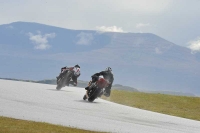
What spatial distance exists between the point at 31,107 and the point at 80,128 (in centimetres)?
570

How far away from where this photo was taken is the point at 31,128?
695 inches

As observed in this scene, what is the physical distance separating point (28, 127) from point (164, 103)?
80.7ft

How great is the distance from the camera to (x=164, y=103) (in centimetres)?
4100

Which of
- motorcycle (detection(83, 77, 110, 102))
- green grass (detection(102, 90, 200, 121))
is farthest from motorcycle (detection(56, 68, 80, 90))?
motorcycle (detection(83, 77, 110, 102))

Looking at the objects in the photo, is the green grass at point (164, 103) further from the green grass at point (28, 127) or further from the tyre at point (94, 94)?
the green grass at point (28, 127)

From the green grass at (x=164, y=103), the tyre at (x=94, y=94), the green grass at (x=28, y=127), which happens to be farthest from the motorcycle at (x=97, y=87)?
the green grass at (x=28, y=127)

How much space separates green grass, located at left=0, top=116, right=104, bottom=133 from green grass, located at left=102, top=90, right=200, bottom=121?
658 inches

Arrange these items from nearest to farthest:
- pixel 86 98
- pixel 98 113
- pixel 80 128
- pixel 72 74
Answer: pixel 80 128 < pixel 98 113 < pixel 86 98 < pixel 72 74

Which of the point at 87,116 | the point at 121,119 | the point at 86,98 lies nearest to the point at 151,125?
the point at 121,119

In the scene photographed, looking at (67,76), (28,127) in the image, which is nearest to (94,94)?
(67,76)

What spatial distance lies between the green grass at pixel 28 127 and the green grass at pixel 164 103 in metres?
16.7

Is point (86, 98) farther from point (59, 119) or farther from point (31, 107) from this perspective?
point (59, 119)

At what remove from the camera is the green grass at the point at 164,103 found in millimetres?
35688

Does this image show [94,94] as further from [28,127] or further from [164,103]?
[28,127]
